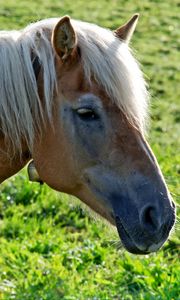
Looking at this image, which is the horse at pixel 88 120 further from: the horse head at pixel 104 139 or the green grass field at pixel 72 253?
the green grass field at pixel 72 253

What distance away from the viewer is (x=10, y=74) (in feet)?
12.3

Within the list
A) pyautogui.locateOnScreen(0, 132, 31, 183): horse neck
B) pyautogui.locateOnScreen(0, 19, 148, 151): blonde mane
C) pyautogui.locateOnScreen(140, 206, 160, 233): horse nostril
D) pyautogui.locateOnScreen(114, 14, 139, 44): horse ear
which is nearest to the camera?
pyautogui.locateOnScreen(140, 206, 160, 233): horse nostril

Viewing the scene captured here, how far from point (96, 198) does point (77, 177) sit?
5.1 inches

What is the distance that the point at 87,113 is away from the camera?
3742 millimetres

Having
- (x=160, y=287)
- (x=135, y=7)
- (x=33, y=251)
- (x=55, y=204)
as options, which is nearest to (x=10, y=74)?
(x=160, y=287)

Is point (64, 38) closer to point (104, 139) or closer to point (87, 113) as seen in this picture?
point (87, 113)

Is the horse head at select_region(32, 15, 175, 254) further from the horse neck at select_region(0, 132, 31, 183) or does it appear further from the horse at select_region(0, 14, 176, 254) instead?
the horse neck at select_region(0, 132, 31, 183)

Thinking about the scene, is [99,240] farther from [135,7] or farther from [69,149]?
[135,7]

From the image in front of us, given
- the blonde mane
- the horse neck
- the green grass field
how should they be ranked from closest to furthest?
1. the blonde mane
2. the horse neck
3. the green grass field

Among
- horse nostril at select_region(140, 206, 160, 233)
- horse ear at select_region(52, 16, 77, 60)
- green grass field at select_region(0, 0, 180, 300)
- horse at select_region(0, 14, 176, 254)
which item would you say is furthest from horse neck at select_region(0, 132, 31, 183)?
horse nostril at select_region(140, 206, 160, 233)

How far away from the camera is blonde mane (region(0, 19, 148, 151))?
372 centimetres

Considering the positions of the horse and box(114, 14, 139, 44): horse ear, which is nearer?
the horse

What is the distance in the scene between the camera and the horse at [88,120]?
367 cm

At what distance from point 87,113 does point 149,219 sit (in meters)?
0.55
